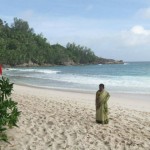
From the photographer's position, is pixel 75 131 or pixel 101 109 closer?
pixel 75 131

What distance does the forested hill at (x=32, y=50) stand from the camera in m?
107

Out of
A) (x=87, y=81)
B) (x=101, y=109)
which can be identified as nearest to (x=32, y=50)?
(x=87, y=81)

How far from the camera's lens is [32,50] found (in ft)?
388

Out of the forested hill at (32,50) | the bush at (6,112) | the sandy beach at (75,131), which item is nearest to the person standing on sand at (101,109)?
the sandy beach at (75,131)

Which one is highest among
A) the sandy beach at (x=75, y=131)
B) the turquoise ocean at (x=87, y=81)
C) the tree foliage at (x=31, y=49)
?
the tree foliage at (x=31, y=49)

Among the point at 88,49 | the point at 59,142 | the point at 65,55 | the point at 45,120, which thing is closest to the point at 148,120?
the point at 45,120

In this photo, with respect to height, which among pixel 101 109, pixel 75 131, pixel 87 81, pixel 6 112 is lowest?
pixel 87 81

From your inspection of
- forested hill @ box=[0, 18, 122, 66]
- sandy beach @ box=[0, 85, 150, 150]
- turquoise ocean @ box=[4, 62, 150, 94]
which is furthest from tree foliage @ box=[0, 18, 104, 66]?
sandy beach @ box=[0, 85, 150, 150]

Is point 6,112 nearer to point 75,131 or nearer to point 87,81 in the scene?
point 75,131

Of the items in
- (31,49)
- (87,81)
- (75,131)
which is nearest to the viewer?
(75,131)

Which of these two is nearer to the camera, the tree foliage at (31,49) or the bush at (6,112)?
the bush at (6,112)

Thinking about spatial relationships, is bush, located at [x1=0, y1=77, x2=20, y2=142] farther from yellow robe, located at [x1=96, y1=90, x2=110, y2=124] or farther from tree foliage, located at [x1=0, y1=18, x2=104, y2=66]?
tree foliage, located at [x1=0, y1=18, x2=104, y2=66]

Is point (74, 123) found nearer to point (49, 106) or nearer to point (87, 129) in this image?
point (87, 129)

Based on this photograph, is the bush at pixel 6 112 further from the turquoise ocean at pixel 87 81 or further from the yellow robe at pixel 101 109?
the turquoise ocean at pixel 87 81
